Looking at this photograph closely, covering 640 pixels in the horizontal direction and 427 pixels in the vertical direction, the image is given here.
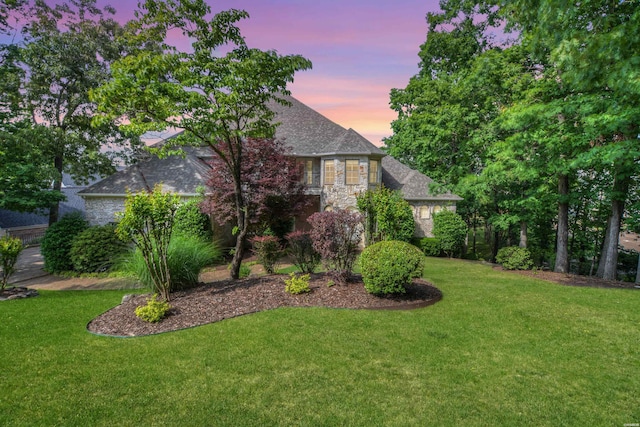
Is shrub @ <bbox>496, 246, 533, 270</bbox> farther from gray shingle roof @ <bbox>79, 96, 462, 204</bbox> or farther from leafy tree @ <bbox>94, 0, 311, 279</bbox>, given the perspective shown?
leafy tree @ <bbox>94, 0, 311, 279</bbox>

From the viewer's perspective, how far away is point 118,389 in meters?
4.34

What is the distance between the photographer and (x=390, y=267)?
298 inches

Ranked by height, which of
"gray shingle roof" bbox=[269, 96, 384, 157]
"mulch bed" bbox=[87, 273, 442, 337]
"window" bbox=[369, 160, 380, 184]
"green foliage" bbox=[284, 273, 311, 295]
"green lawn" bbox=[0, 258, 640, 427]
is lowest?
"green lawn" bbox=[0, 258, 640, 427]

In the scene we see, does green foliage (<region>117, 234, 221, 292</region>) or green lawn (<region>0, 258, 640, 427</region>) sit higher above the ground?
green foliage (<region>117, 234, 221, 292</region>)

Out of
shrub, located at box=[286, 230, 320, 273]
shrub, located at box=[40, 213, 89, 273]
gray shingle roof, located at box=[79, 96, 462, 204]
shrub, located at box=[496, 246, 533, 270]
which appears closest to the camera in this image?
shrub, located at box=[286, 230, 320, 273]

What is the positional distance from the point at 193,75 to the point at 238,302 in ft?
18.3

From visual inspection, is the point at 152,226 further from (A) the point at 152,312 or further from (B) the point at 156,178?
(B) the point at 156,178

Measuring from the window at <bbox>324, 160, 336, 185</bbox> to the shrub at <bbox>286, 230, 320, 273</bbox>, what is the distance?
9.04m

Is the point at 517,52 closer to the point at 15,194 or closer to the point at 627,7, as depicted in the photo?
the point at 627,7

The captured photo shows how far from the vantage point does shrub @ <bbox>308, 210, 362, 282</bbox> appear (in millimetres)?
8789

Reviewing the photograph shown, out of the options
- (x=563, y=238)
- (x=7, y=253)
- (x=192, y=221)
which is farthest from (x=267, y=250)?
(x=563, y=238)

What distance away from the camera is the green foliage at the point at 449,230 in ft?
60.3

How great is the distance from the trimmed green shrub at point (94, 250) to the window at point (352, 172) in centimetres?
1141

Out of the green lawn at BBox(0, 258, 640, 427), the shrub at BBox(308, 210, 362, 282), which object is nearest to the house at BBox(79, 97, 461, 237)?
the shrub at BBox(308, 210, 362, 282)
